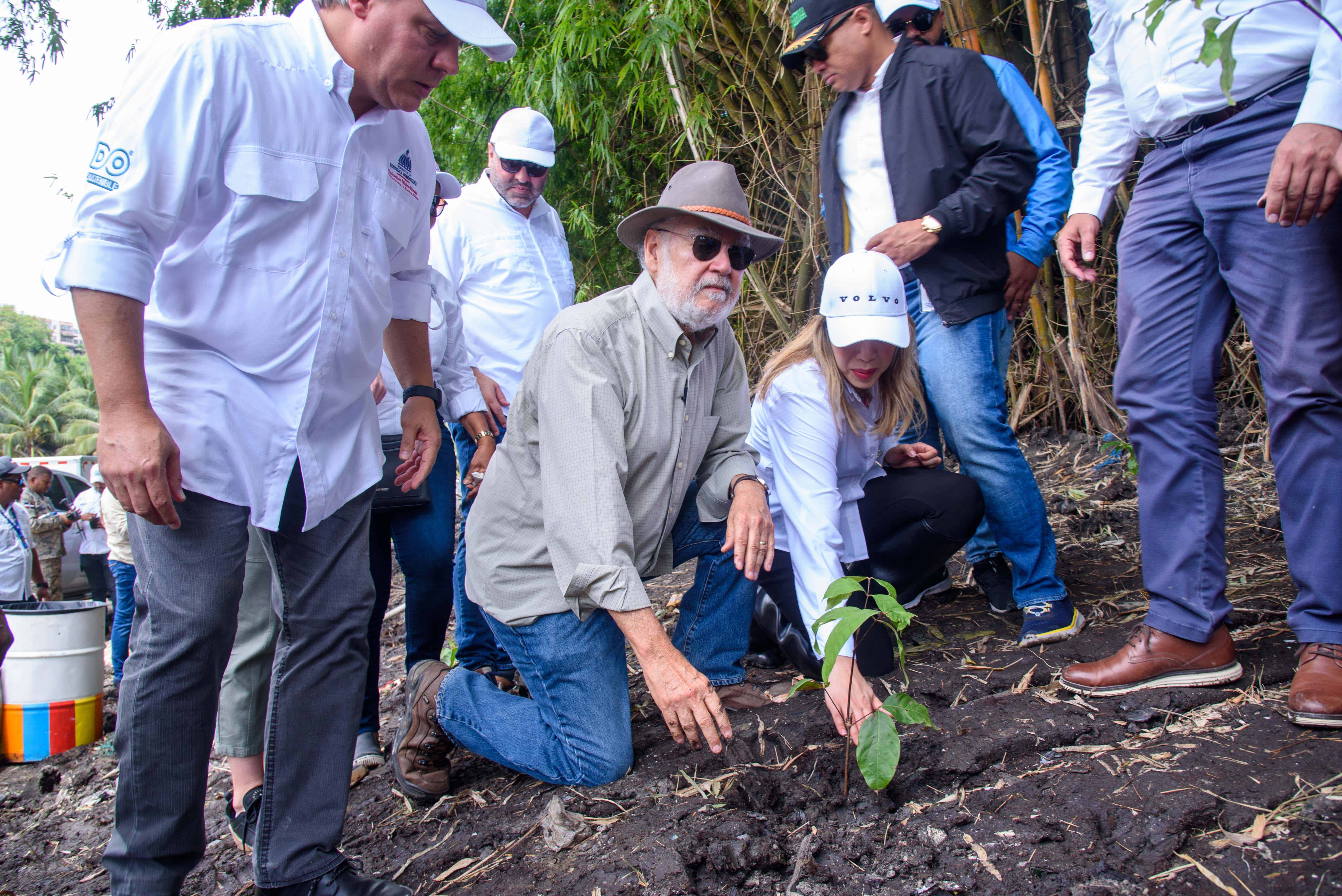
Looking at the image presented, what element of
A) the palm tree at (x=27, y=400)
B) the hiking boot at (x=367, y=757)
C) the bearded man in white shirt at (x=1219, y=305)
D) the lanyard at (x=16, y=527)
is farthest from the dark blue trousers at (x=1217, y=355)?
the palm tree at (x=27, y=400)

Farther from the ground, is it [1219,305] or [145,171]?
[145,171]

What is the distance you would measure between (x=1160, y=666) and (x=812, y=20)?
1994 millimetres

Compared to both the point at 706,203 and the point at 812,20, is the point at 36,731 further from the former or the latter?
the point at 812,20

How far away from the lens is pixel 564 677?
81.7 inches

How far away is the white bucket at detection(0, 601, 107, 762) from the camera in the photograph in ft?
12.4

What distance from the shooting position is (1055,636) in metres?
2.38

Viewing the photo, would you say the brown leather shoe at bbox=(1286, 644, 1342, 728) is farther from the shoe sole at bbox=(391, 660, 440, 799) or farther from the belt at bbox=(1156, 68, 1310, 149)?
the shoe sole at bbox=(391, 660, 440, 799)

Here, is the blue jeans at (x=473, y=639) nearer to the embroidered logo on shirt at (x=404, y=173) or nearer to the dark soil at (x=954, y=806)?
the dark soil at (x=954, y=806)

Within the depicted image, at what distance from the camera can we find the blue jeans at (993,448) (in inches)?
95.5

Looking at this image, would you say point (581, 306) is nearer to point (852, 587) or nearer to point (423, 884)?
point (852, 587)

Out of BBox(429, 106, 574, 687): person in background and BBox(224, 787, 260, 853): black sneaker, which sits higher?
BBox(429, 106, 574, 687): person in background

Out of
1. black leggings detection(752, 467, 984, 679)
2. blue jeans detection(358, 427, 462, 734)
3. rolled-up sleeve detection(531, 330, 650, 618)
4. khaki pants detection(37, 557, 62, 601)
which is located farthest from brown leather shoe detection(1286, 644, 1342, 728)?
khaki pants detection(37, 557, 62, 601)

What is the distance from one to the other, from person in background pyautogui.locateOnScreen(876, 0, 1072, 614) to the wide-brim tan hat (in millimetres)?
803

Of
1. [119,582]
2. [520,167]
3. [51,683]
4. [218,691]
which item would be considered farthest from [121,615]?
[218,691]
